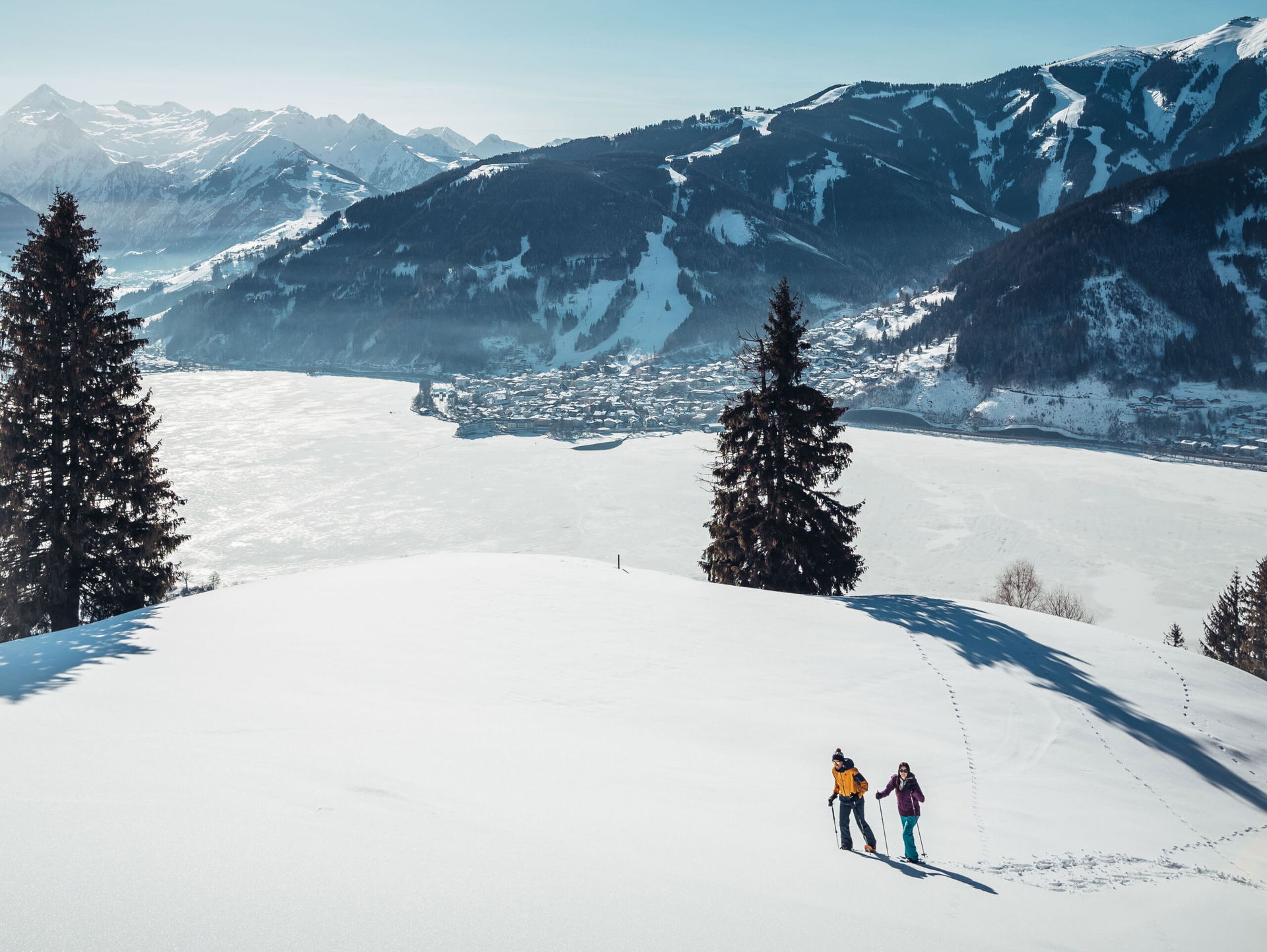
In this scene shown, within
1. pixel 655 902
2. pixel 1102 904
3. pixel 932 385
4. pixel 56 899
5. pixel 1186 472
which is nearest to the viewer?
pixel 56 899

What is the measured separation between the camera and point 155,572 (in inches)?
763

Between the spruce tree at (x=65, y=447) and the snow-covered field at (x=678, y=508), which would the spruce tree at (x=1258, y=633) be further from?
the spruce tree at (x=65, y=447)

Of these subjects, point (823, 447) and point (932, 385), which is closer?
point (823, 447)

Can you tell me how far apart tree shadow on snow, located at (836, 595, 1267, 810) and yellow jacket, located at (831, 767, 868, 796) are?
833 cm

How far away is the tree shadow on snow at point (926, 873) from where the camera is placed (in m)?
8.12

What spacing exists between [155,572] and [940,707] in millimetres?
19811

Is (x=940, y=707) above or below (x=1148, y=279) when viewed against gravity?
below

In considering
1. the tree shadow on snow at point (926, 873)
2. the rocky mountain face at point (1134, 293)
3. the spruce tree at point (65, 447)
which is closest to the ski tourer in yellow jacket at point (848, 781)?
the tree shadow on snow at point (926, 873)

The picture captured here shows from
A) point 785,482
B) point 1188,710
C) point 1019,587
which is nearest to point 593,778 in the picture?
point 1188,710

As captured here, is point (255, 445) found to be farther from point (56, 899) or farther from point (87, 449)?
point (56, 899)

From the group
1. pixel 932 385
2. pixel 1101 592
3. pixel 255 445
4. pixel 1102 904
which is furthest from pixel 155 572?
pixel 932 385

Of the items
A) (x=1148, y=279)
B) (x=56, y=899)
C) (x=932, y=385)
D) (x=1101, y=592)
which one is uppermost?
(x=1148, y=279)

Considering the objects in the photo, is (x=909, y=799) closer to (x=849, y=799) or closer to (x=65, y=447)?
(x=849, y=799)

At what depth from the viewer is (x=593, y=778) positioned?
359 inches
